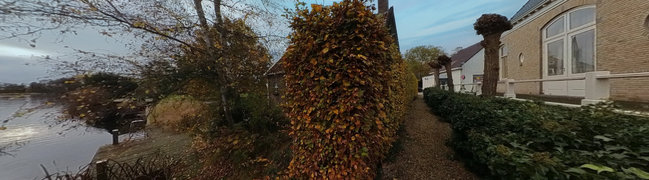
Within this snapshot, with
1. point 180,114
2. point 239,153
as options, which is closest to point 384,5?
point 239,153

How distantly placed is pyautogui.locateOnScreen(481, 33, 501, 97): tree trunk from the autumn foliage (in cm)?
401

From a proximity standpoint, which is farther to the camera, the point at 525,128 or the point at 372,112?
the point at 372,112

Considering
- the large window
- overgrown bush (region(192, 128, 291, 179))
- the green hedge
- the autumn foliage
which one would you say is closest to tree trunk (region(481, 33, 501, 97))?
the green hedge

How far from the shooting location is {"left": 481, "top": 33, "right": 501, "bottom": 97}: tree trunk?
186 inches

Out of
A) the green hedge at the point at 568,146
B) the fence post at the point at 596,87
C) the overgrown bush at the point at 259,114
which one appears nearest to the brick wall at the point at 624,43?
the fence post at the point at 596,87

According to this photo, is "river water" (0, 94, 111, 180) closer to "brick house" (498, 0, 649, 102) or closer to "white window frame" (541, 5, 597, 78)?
"brick house" (498, 0, 649, 102)

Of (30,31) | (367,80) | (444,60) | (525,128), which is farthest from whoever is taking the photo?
(444,60)

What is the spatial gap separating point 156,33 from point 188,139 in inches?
161

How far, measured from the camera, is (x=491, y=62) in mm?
4797

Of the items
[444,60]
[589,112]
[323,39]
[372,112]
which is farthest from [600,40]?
[323,39]

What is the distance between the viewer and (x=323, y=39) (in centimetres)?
211

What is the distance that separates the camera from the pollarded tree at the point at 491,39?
455cm

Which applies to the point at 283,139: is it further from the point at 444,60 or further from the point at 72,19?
the point at 444,60

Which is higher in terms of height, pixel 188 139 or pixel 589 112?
pixel 589 112
